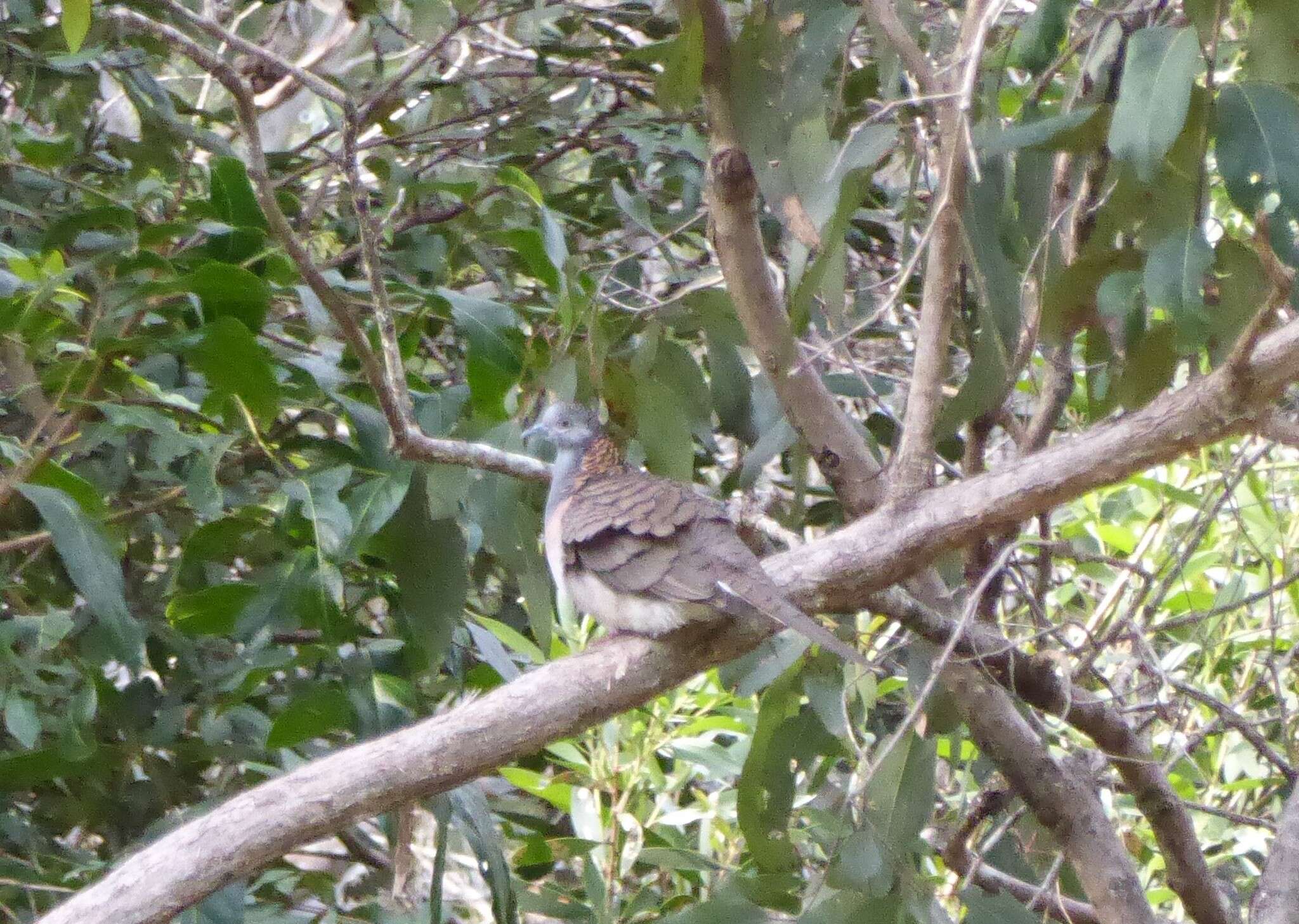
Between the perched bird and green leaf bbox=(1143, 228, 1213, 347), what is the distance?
68 cm

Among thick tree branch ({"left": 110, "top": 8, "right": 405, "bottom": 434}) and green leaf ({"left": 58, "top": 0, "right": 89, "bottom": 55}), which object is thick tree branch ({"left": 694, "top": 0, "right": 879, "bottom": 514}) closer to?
thick tree branch ({"left": 110, "top": 8, "right": 405, "bottom": 434})

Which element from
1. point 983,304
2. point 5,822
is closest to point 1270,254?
point 983,304

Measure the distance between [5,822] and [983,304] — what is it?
221cm

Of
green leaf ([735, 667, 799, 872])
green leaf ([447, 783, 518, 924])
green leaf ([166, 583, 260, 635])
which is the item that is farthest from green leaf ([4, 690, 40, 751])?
green leaf ([735, 667, 799, 872])

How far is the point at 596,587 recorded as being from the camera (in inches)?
104

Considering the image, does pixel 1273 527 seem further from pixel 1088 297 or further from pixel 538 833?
pixel 538 833

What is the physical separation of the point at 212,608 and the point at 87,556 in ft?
0.74

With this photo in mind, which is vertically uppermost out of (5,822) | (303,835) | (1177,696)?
(1177,696)

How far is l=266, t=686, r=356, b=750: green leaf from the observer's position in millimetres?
2340

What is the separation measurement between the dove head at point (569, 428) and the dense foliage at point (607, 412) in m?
0.24

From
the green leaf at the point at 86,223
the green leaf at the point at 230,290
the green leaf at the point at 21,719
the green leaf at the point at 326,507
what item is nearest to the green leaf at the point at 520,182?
the green leaf at the point at 230,290

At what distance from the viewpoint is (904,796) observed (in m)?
2.51

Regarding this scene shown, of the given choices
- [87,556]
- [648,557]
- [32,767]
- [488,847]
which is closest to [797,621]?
[648,557]

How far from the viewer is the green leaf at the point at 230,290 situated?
7.75 feet
